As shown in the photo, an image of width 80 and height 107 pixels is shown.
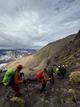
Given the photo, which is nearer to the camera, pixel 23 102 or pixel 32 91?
pixel 23 102

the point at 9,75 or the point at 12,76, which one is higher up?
the point at 9,75

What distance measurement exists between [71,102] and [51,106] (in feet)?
6.16

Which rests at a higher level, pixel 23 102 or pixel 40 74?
pixel 40 74

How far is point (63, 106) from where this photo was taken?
1967 cm

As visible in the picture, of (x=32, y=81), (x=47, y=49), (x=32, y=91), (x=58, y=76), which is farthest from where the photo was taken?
(x=47, y=49)

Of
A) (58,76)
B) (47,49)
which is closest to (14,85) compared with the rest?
(58,76)

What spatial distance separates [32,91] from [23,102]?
4597 mm

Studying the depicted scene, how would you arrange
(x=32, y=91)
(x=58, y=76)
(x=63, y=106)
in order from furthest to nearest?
(x=58, y=76) → (x=32, y=91) → (x=63, y=106)

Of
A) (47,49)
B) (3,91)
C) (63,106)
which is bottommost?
(63,106)

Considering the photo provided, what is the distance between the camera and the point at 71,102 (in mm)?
20484

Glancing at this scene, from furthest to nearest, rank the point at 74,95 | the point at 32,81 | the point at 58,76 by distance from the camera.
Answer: the point at 58,76 < the point at 32,81 < the point at 74,95

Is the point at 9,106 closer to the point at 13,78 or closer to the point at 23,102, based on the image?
the point at 23,102

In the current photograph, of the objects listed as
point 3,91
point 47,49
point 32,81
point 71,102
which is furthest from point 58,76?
point 47,49

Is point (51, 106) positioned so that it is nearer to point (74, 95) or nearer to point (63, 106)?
point (63, 106)
